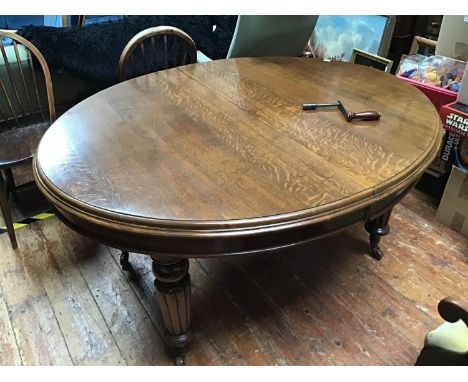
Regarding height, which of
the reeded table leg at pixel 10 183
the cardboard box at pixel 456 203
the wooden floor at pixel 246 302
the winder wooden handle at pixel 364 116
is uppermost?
the winder wooden handle at pixel 364 116

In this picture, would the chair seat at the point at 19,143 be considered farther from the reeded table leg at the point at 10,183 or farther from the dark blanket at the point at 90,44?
the dark blanket at the point at 90,44

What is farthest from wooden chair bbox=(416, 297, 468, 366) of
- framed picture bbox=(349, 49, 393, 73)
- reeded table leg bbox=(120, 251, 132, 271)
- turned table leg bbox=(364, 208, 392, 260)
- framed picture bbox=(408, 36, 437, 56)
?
framed picture bbox=(408, 36, 437, 56)

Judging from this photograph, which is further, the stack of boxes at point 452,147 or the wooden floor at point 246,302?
the stack of boxes at point 452,147

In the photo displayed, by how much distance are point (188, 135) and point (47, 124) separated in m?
1.09

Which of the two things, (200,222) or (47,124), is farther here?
(47,124)

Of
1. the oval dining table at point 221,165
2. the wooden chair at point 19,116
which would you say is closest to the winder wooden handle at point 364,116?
the oval dining table at point 221,165

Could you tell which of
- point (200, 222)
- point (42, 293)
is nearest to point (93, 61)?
point (42, 293)

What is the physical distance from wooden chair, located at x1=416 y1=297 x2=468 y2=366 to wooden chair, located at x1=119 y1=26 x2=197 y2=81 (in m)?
1.53

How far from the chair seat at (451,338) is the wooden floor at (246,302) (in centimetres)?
40

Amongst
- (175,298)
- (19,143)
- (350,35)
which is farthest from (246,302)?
(350,35)

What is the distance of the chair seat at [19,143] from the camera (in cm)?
164

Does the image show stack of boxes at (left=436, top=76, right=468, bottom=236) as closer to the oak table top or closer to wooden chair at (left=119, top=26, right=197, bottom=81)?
the oak table top

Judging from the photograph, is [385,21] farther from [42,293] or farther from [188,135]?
[42,293]
